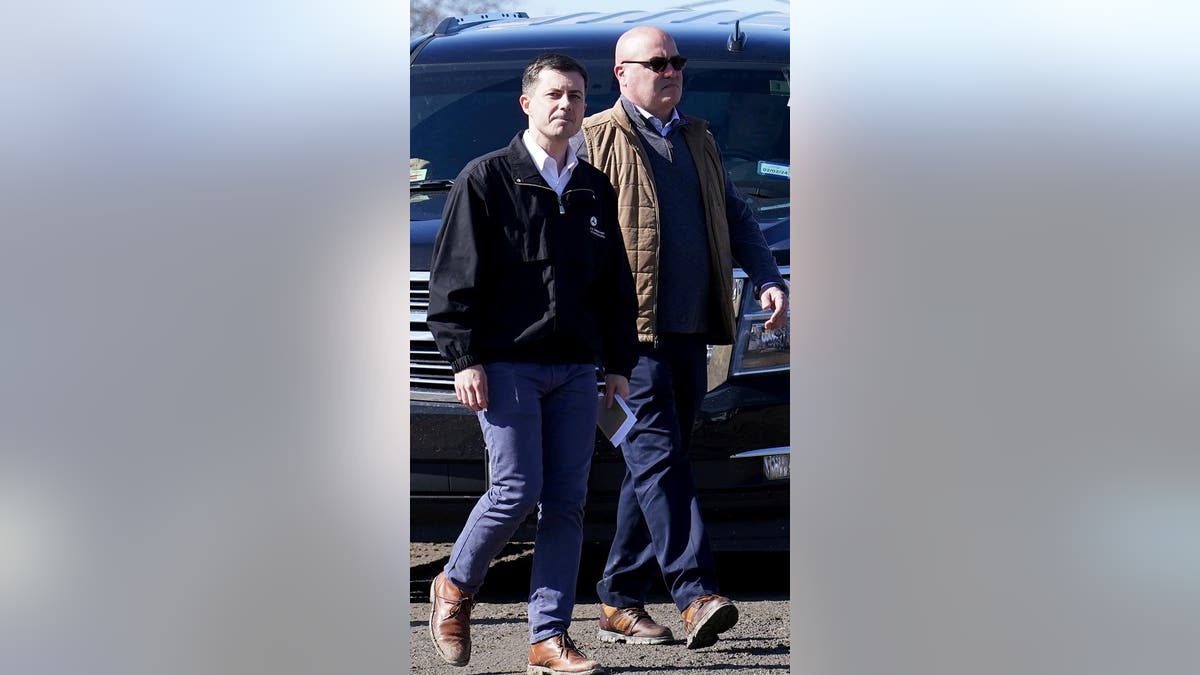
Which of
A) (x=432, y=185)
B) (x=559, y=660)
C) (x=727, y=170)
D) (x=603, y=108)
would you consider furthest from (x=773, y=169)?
(x=559, y=660)

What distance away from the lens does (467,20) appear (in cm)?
536

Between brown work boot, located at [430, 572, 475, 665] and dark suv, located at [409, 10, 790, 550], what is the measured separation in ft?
2.49

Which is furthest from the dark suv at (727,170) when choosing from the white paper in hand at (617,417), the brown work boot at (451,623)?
the brown work boot at (451,623)

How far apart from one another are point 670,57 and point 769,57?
0.89 metres

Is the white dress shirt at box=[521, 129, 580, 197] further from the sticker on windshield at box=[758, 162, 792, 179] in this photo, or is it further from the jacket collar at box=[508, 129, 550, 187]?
the sticker on windshield at box=[758, 162, 792, 179]

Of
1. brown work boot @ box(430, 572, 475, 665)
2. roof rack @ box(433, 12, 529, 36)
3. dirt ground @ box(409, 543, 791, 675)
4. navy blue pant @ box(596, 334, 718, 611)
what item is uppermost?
roof rack @ box(433, 12, 529, 36)

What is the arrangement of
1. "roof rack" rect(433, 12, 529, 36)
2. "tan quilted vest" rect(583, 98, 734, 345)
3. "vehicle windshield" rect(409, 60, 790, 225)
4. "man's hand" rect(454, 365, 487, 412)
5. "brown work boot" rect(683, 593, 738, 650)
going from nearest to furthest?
"man's hand" rect(454, 365, 487, 412), "brown work boot" rect(683, 593, 738, 650), "tan quilted vest" rect(583, 98, 734, 345), "vehicle windshield" rect(409, 60, 790, 225), "roof rack" rect(433, 12, 529, 36)

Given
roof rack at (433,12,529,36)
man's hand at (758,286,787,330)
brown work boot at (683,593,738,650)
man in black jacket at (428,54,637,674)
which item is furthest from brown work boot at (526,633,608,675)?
roof rack at (433,12,529,36)

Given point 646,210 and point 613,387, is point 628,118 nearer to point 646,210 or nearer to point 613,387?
point 646,210

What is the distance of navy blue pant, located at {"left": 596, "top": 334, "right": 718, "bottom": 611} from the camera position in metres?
→ 4.40
